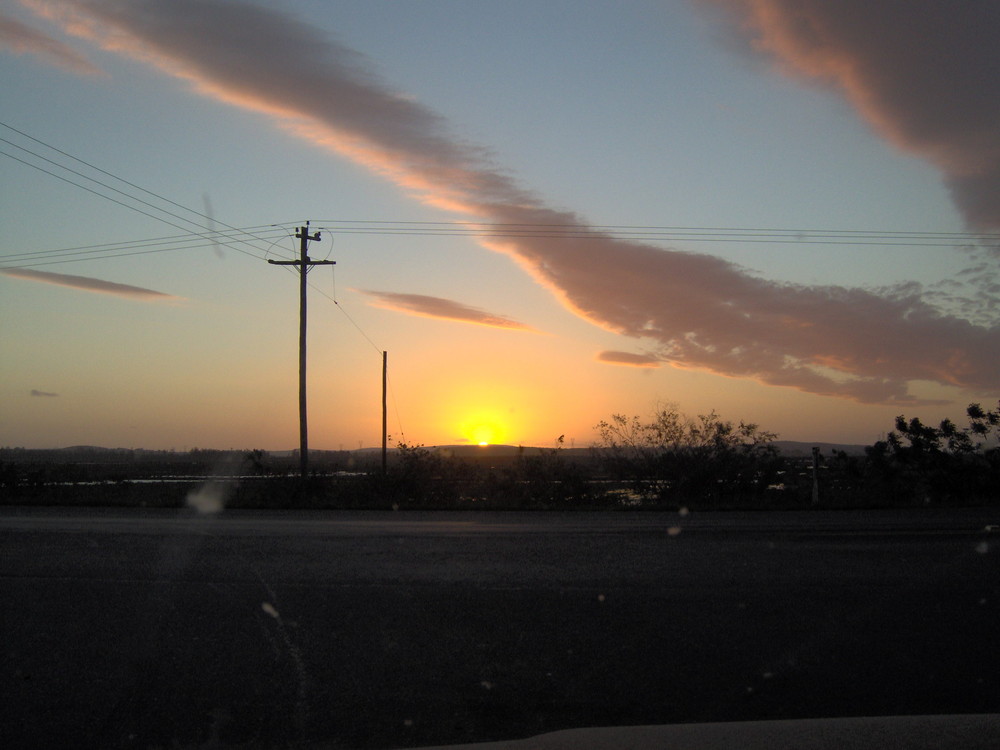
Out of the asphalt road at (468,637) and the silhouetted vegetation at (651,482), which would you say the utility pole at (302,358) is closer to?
the silhouetted vegetation at (651,482)

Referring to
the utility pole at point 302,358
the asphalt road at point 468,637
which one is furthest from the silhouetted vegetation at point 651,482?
the asphalt road at point 468,637

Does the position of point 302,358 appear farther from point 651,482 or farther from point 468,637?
point 468,637

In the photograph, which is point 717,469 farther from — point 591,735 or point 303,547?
point 591,735

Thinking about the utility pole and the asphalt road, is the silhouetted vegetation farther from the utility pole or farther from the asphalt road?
the asphalt road

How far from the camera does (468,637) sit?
7.81m

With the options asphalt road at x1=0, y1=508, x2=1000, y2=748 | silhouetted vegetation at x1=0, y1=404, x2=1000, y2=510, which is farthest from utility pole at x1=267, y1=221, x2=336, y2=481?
asphalt road at x1=0, y1=508, x2=1000, y2=748

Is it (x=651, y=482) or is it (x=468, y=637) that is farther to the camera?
(x=651, y=482)

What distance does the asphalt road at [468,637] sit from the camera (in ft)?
19.1

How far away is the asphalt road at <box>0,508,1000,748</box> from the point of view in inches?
230

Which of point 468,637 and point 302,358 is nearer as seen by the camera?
point 468,637

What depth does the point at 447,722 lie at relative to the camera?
18.6 feet

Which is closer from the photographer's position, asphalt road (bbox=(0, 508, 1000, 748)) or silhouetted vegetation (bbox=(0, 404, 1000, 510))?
asphalt road (bbox=(0, 508, 1000, 748))

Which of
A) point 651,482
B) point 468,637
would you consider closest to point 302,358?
point 651,482

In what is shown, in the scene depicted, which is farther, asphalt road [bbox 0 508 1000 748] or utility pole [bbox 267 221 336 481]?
utility pole [bbox 267 221 336 481]
